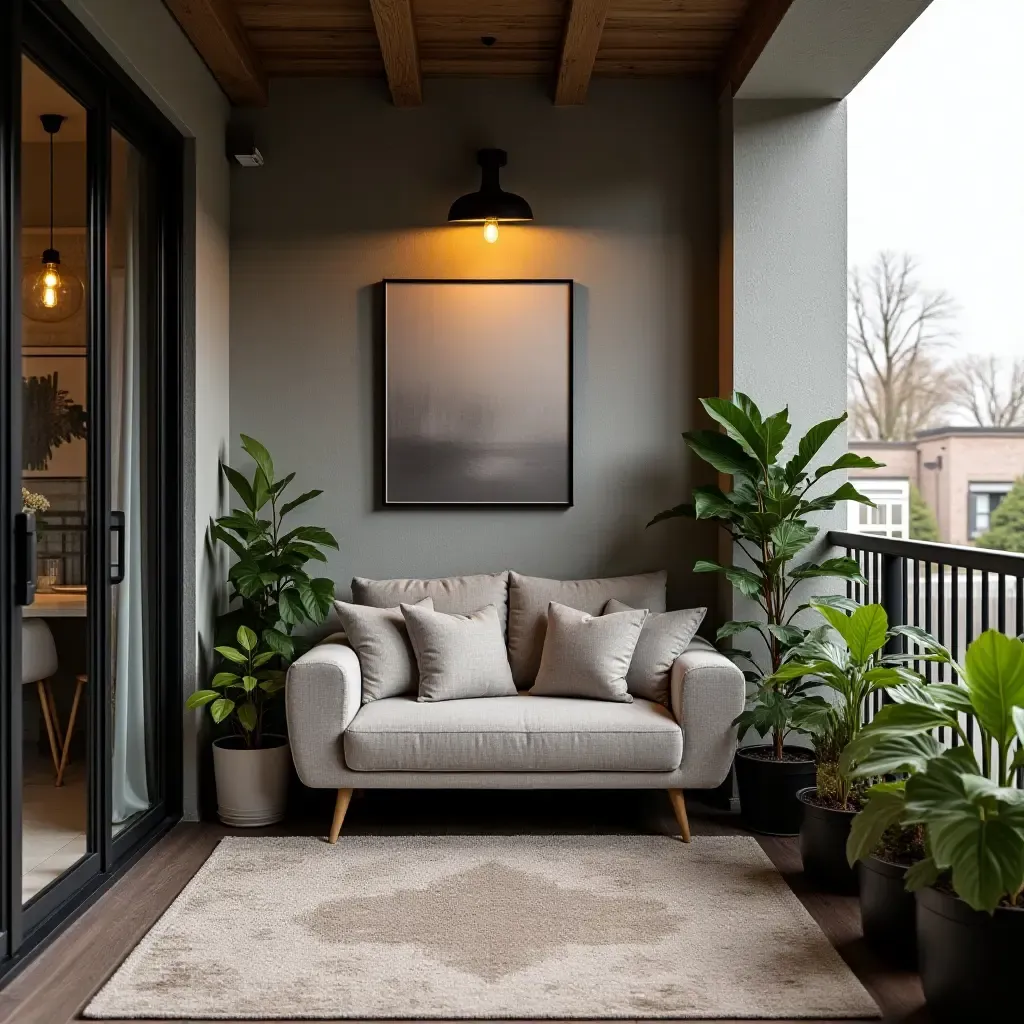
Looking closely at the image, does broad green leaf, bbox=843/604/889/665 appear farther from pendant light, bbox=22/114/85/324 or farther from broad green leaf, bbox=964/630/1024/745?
pendant light, bbox=22/114/85/324

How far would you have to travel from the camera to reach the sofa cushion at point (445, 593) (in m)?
4.05

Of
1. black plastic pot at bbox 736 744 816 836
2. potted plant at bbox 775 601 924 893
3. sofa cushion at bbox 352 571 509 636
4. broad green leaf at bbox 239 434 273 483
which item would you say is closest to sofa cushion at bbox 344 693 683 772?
black plastic pot at bbox 736 744 816 836

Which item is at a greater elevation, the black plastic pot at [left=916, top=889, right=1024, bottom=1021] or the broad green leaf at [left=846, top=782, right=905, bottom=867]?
the broad green leaf at [left=846, top=782, right=905, bottom=867]

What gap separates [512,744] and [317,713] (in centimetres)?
64

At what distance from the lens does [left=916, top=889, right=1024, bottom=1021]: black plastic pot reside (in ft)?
6.85

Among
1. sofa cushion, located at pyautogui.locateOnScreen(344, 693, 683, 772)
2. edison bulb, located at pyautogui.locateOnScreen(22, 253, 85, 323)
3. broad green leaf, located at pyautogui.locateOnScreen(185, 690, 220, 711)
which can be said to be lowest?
Result: sofa cushion, located at pyautogui.locateOnScreen(344, 693, 683, 772)

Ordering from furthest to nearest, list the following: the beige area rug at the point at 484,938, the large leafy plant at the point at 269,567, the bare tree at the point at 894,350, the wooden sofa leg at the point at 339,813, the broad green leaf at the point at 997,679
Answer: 1. the bare tree at the point at 894,350
2. the large leafy plant at the point at 269,567
3. the wooden sofa leg at the point at 339,813
4. the beige area rug at the point at 484,938
5. the broad green leaf at the point at 997,679

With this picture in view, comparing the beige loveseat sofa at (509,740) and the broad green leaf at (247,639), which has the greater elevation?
the broad green leaf at (247,639)

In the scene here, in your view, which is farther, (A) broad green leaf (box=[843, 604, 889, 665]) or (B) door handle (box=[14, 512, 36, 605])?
(A) broad green leaf (box=[843, 604, 889, 665])

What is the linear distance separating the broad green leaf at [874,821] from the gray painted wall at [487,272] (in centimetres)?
206

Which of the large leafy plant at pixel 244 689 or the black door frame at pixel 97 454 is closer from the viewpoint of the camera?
the black door frame at pixel 97 454

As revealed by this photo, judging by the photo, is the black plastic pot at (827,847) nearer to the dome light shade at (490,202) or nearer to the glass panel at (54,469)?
the glass panel at (54,469)

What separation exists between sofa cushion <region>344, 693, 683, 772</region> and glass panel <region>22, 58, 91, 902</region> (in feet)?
2.94

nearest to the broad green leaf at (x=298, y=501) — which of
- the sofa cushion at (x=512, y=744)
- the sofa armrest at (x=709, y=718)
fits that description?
the sofa cushion at (x=512, y=744)
